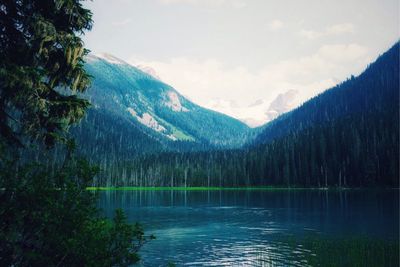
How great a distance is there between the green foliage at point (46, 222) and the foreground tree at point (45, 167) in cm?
2

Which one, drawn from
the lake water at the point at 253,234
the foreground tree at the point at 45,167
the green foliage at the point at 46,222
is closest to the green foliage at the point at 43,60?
the foreground tree at the point at 45,167

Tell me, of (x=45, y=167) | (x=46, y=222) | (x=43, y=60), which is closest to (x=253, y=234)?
(x=43, y=60)

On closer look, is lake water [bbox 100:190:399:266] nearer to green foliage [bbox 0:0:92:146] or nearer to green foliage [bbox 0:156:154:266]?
green foliage [bbox 0:0:92:146]

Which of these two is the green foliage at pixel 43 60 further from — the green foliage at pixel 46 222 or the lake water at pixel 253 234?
the lake water at pixel 253 234

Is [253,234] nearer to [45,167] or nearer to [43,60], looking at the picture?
[43,60]

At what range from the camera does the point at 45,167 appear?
8445mm

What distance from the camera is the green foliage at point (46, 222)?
23.7ft

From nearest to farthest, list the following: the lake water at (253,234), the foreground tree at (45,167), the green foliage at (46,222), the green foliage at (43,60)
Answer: the green foliage at (46,222), the foreground tree at (45,167), the green foliage at (43,60), the lake water at (253,234)

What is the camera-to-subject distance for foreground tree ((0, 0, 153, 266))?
7.41m

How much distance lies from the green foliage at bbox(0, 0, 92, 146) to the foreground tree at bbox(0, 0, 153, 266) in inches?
1.1

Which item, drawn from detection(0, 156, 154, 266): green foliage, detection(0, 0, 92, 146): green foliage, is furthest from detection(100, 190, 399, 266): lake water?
detection(0, 156, 154, 266): green foliage

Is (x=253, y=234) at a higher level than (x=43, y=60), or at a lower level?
lower

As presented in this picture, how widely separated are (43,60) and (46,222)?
243 inches

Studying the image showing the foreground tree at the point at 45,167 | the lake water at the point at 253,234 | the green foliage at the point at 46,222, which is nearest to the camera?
the green foliage at the point at 46,222
